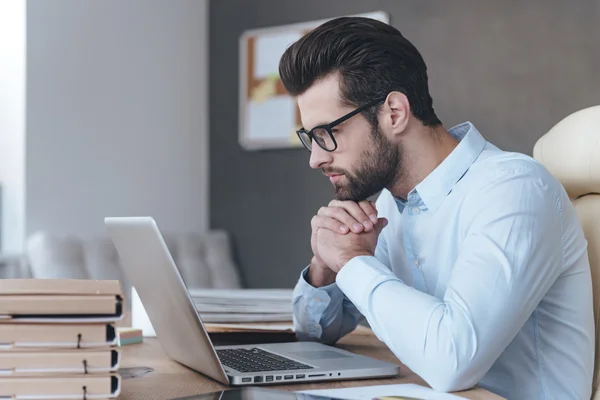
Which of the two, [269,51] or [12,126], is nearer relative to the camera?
[12,126]

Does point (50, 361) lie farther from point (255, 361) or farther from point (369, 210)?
point (369, 210)

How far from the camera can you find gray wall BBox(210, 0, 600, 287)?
2.97m

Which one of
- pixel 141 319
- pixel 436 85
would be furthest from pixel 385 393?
pixel 436 85

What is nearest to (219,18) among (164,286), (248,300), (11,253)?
(11,253)

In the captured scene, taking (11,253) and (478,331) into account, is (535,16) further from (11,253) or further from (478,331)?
(11,253)

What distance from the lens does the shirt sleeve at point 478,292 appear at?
1200 millimetres

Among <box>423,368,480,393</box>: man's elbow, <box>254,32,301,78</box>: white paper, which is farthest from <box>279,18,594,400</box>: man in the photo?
<box>254,32,301,78</box>: white paper

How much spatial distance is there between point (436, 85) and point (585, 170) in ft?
5.84

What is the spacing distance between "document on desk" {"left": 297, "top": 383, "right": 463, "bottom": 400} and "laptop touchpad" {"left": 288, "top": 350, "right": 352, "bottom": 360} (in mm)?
203

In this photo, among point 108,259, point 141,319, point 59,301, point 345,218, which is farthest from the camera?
point 108,259

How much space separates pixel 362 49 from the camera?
159 cm

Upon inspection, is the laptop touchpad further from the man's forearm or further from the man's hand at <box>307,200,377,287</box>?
the man's forearm

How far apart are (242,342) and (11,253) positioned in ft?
6.99

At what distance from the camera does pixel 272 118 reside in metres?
3.84
